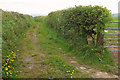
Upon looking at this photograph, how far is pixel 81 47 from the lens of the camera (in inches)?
225

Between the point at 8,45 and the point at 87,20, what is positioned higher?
the point at 87,20

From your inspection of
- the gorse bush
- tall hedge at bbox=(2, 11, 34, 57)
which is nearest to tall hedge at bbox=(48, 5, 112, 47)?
the gorse bush

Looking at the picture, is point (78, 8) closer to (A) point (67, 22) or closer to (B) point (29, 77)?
(A) point (67, 22)

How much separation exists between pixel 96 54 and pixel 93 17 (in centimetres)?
177

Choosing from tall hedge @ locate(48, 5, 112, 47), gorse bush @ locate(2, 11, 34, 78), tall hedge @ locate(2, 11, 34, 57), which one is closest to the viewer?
gorse bush @ locate(2, 11, 34, 78)

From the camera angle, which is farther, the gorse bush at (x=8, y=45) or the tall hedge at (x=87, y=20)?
the tall hedge at (x=87, y=20)

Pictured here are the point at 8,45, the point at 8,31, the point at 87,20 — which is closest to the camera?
the point at 87,20

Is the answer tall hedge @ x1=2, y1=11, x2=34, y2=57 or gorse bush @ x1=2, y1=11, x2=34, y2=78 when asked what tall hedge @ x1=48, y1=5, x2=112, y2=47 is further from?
tall hedge @ x1=2, y1=11, x2=34, y2=57

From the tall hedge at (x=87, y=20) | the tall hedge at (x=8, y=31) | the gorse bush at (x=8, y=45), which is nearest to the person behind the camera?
the gorse bush at (x=8, y=45)

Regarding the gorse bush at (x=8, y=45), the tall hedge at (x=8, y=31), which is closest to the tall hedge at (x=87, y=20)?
the gorse bush at (x=8, y=45)

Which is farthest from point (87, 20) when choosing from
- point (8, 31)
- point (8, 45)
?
point (8, 31)

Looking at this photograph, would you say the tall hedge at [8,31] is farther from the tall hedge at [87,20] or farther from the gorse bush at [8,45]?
the tall hedge at [87,20]

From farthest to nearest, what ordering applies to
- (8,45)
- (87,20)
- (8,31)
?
(8,31) → (8,45) → (87,20)

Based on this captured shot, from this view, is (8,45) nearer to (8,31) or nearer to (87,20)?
(8,31)
